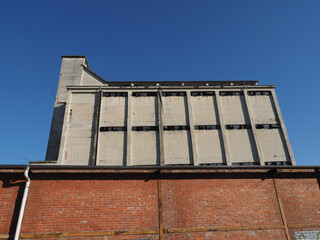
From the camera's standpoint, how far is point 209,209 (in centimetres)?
738

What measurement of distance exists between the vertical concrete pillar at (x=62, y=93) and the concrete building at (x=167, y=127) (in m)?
0.09

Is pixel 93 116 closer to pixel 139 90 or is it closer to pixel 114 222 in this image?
pixel 139 90

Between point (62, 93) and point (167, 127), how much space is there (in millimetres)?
11736

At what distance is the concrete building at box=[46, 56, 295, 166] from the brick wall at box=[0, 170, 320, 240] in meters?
10.1

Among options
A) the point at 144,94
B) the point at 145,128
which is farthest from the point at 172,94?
the point at 145,128

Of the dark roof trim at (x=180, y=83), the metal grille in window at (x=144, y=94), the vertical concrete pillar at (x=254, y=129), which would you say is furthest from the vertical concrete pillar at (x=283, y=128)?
the metal grille in window at (x=144, y=94)

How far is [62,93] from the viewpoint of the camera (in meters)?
22.0

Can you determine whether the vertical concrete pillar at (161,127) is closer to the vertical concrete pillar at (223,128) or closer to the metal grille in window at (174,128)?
the metal grille in window at (174,128)

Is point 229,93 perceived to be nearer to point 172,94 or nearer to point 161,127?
point 172,94

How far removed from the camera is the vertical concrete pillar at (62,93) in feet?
64.5

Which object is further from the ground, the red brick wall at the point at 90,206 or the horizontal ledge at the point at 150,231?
the red brick wall at the point at 90,206

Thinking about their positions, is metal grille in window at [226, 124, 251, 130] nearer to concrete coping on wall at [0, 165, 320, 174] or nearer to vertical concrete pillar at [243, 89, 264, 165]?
vertical concrete pillar at [243, 89, 264, 165]

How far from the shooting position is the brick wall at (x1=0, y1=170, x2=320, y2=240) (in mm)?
6836

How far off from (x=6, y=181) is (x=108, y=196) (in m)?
3.55
